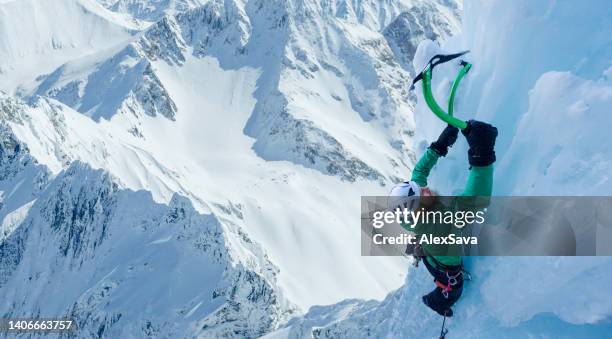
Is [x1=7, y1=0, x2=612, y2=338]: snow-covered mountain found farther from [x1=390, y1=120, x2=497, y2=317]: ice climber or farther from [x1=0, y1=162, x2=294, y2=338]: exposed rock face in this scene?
[x1=390, y1=120, x2=497, y2=317]: ice climber

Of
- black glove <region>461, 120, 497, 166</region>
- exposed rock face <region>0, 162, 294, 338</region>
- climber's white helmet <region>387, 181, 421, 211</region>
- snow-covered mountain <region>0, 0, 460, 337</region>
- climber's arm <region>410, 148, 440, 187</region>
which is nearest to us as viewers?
black glove <region>461, 120, 497, 166</region>

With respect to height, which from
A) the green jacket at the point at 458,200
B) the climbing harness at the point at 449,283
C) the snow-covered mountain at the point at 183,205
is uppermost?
the green jacket at the point at 458,200

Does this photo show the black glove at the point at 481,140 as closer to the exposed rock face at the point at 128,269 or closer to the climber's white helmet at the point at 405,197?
the climber's white helmet at the point at 405,197

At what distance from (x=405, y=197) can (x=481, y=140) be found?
138cm

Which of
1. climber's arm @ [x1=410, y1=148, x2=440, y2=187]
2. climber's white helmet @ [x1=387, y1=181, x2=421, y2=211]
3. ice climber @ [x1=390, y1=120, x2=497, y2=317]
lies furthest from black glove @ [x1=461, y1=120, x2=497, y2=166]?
climber's arm @ [x1=410, y1=148, x2=440, y2=187]

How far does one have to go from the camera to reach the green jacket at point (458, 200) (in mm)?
9617

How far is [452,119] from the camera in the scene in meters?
9.52

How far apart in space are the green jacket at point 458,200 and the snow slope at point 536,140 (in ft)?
1.47

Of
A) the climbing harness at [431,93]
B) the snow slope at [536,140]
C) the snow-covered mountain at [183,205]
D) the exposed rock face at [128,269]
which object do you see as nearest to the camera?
the snow slope at [536,140]

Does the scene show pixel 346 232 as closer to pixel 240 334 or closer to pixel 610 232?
pixel 240 334

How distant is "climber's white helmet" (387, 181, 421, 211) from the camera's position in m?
9.67

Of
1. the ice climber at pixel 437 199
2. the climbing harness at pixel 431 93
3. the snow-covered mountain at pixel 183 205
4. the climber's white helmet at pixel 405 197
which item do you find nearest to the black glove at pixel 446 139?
the ice climber at pixel 437 199

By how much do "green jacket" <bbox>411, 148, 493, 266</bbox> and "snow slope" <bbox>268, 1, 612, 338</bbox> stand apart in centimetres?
45

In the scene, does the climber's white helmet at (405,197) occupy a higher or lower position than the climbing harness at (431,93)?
lower
